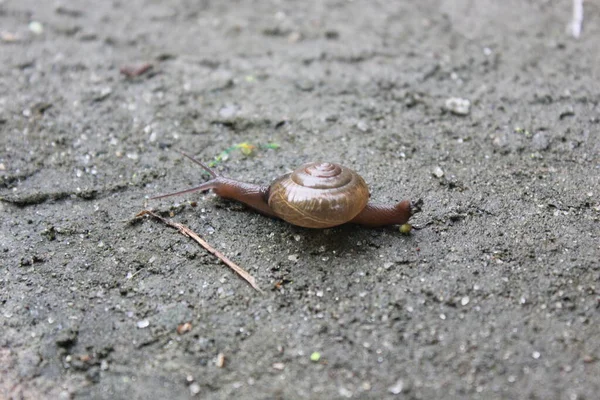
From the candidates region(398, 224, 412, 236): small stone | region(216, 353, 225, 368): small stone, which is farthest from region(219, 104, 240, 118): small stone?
region(216, 353, 225, 368): small stone

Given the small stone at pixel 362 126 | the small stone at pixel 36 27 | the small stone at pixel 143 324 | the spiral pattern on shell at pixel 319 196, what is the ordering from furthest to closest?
the small stone at pixel 36 27
the small stone at pixel 362 126
the spiral pattern on shell at pixel 319 196
the small stone at pixel 143 324

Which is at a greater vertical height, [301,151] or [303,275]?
[301,151]

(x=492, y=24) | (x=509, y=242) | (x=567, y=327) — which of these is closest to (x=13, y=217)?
(x=509, y=242)

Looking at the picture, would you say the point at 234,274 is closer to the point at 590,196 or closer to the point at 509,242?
the point at 509,242

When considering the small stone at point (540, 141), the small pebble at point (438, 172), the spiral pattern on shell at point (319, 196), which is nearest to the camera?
the spiral pattern on shell at point (319, 196)

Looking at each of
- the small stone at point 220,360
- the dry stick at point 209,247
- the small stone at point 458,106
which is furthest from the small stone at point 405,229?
the small stone at point 458,106

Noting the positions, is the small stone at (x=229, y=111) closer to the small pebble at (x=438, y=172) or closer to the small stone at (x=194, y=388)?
the small pebble at (x=438, y=172)

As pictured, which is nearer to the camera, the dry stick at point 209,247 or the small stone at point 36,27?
the dry stick at point 209,247
